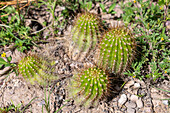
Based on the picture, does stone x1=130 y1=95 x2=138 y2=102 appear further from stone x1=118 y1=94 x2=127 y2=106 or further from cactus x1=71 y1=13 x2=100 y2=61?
cactus x1=71 y1=13 x2=100 y2=61

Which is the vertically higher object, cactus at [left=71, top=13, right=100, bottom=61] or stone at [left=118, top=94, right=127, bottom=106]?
cactus at [left=71, top=13, right=100, bottom=61]

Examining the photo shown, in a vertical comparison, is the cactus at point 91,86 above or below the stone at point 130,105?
above

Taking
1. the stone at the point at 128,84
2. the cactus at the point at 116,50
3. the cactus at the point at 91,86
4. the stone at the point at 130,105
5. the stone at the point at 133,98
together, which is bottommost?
the stone at the point at 130,105

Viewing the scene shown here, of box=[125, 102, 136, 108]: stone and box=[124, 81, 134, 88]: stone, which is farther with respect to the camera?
box=[124, 81, 134, 88]: stone

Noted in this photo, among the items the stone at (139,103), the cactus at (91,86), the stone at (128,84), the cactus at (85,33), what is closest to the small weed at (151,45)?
the stone at (128,84)

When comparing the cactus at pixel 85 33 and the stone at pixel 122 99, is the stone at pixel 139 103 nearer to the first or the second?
the stone at pixel 122 99

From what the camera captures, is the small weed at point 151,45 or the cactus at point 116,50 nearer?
the cactus at point 116,50

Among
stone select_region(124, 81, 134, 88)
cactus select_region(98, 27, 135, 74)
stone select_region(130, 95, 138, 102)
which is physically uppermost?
cactus select_region(98, 27, 135, 74)

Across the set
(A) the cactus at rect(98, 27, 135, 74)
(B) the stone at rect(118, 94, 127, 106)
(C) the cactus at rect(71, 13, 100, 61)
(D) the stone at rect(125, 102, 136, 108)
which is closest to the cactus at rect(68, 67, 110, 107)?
(A) the cactus at rect(98, 27, 135, 74)
